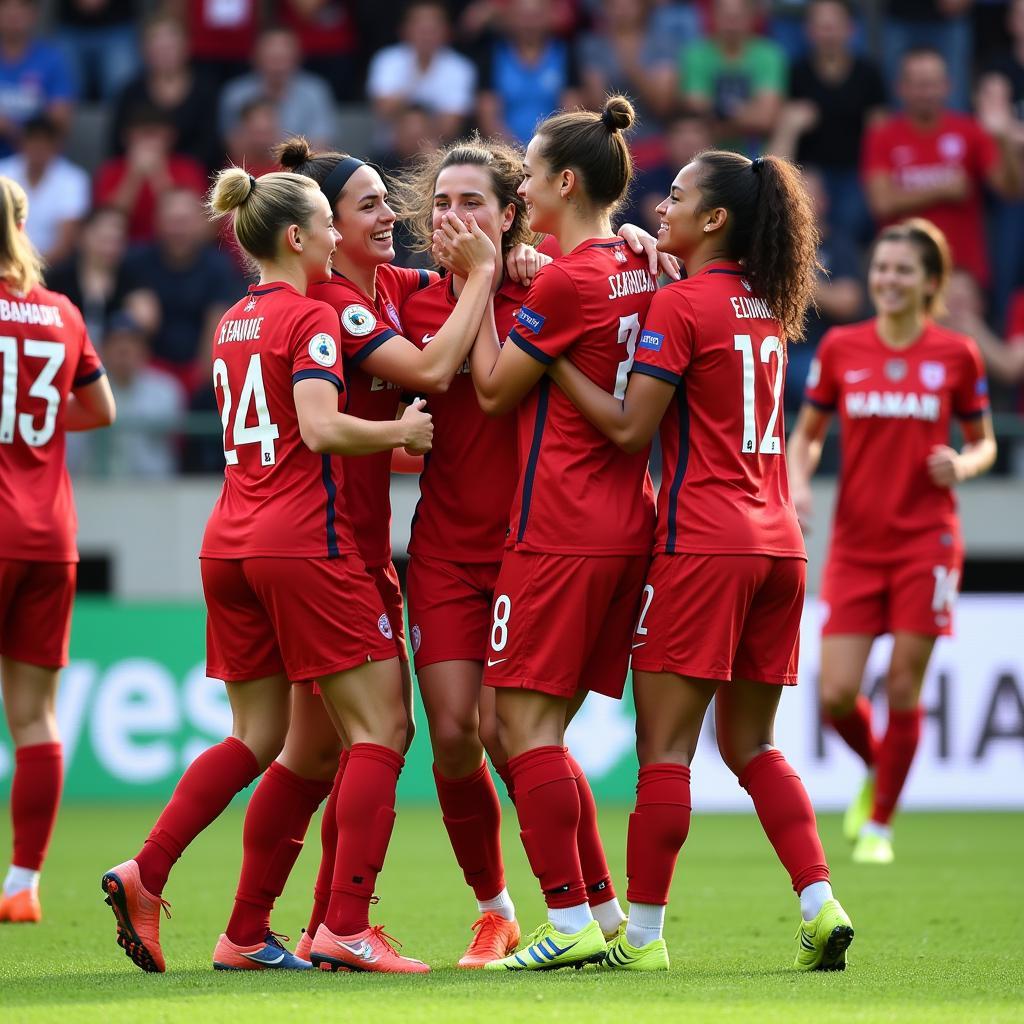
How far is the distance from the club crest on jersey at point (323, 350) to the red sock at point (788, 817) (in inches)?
63.0

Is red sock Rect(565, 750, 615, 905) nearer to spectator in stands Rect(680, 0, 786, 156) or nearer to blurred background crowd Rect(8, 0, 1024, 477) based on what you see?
blurred background crowd Rect(8, 0, 1024, 477)

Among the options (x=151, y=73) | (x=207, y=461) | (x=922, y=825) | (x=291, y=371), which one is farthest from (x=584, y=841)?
(x=151, y=73)

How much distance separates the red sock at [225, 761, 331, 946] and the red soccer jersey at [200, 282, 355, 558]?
2.27 ft

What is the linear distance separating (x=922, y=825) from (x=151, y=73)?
27.0ft

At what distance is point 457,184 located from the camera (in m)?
5.20

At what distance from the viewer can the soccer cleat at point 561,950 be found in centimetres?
471

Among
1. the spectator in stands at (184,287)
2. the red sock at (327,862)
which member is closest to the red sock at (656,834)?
the red sock at (327,862)

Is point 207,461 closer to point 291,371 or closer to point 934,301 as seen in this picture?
point 934,301

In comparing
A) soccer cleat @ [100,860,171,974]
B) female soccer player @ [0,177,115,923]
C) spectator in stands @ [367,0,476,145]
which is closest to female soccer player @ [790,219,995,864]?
female soccer player @ [0,177,115,923]

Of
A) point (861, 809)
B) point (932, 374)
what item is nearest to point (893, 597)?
point (932, 374)

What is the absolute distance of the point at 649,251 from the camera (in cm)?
512

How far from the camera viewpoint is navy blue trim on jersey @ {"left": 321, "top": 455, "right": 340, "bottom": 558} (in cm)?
481

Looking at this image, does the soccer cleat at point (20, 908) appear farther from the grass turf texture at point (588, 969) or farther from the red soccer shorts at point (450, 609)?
the red soccer shorts at point (450, 609)

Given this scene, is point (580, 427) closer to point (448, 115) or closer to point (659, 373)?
point (659, 373)
